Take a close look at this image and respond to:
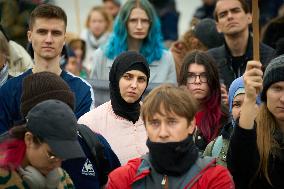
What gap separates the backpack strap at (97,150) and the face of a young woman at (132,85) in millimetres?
709

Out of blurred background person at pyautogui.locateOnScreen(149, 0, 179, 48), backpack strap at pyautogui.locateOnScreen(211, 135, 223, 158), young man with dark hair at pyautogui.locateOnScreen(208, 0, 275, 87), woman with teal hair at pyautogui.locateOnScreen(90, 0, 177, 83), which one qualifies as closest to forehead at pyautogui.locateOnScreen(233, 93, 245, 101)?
backpack strap at pyautogui.locateOnScreen(211, 135, 223, 158)

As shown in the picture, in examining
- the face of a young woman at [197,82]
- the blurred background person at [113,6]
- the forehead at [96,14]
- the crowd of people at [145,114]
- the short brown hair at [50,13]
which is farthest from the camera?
the blurred background person at [113,6]

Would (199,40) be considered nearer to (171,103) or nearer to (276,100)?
(276,100)

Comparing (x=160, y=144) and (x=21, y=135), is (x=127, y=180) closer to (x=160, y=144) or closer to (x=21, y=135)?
(x=160, y=144)

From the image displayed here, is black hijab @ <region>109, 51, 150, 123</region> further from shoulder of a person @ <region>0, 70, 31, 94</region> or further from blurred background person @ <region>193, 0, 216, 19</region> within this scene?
blurred background person @ <region>193, 0, 216, 19</region>

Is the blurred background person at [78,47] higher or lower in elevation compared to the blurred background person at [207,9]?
lower

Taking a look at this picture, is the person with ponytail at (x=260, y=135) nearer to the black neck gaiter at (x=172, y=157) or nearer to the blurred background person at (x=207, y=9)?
the black neck gaiter at (x=172, y=157)

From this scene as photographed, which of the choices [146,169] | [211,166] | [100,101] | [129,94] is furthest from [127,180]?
[100,101]

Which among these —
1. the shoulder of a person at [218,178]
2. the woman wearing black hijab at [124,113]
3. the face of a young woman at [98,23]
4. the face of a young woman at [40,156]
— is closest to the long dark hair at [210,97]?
the woman wearing black hijab at [124,113]

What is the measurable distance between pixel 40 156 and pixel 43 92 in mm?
1068

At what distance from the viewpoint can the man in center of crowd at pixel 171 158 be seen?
6.13 m

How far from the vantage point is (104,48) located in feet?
33.8

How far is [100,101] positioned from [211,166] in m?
3.32

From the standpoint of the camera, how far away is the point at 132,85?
25.6 ft
